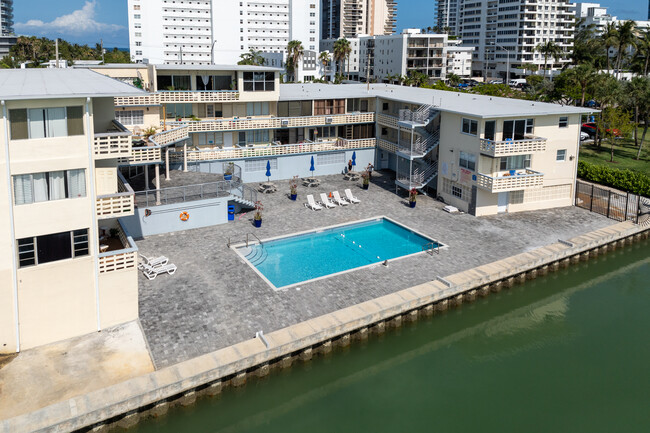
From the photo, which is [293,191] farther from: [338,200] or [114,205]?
[114,205]

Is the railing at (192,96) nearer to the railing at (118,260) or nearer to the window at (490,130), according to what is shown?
the window at (490,130)

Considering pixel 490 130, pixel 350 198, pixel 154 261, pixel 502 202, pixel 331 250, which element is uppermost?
pixel 490 130

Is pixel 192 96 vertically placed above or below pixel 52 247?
above

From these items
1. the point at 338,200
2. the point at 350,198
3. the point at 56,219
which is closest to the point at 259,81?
the point at 338,200

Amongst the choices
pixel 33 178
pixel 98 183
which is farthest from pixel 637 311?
pixel 33 178

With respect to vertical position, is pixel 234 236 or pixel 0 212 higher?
pixel 0 212

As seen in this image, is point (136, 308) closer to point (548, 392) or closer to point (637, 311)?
point (548, 392)

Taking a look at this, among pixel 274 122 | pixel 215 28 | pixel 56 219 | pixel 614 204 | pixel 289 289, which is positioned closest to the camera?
pixel 56 219
